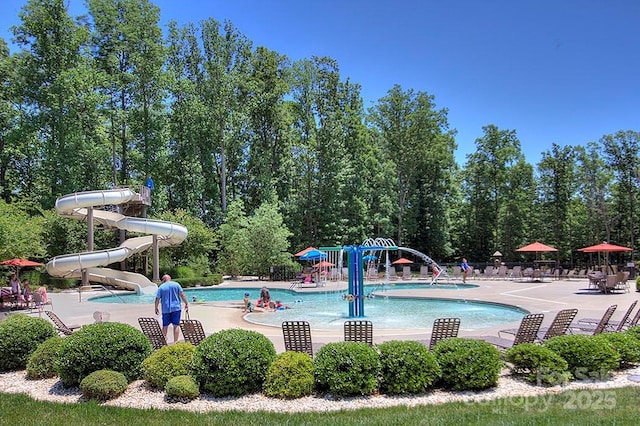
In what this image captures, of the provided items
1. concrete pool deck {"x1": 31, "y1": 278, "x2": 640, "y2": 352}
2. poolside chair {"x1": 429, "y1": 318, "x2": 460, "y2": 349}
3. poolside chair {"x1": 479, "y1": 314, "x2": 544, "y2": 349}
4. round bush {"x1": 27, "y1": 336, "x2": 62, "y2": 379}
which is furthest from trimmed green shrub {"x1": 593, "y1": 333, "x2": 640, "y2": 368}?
round bush {"x1": 27, "y1": 336, "x2": 62, "y2": 379}

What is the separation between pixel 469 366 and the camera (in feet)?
20.9

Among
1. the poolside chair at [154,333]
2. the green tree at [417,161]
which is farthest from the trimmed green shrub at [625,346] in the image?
the green tree at [417,161]

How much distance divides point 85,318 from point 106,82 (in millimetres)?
28415

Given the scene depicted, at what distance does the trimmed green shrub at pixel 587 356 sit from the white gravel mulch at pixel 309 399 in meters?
0.15

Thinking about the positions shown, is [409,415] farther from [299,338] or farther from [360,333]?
[299,338]

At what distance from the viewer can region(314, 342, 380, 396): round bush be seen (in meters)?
6.23

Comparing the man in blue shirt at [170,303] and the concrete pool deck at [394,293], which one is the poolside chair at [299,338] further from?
the man in blue shirt at [170,303]

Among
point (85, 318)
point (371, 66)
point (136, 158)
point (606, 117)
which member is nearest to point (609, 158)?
point (606, 117)

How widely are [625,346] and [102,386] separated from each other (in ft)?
25.0

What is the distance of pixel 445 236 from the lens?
139 ft

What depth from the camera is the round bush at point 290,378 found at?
6230 mm

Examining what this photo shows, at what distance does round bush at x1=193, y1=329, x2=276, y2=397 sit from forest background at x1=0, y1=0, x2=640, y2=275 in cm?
2651

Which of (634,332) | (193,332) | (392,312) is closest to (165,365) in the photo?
(193,332)

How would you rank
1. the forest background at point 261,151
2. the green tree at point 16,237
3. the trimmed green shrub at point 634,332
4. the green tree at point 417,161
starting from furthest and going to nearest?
the green tree at point 417,161, the forest background at point 261,151, the green tree at point 16,237, the trimmed green shrub at point 634,332
